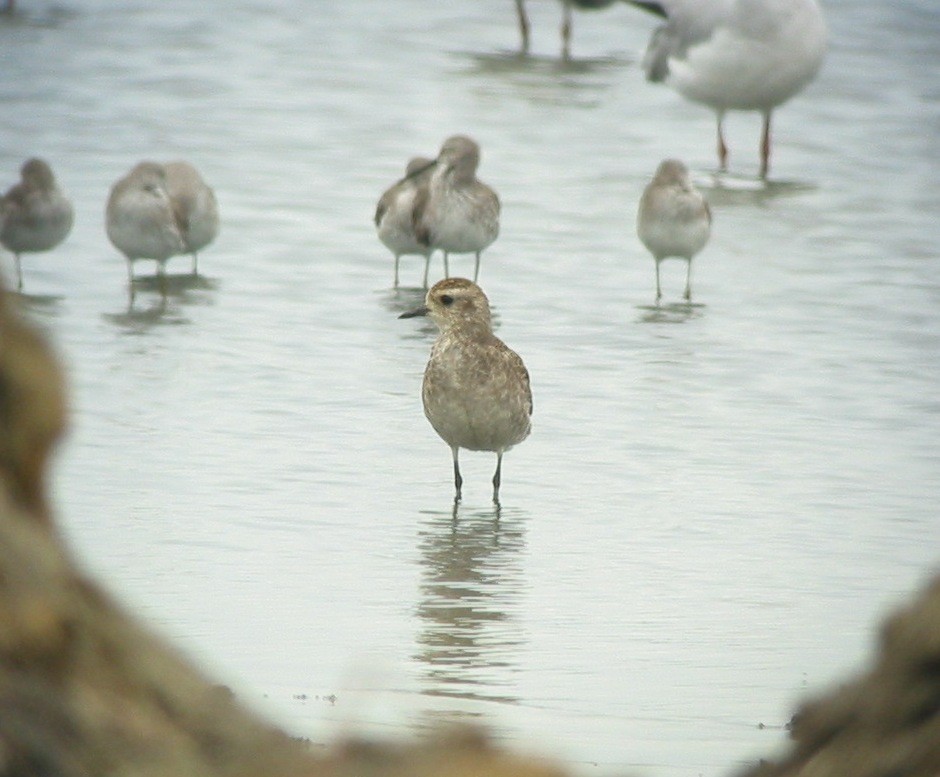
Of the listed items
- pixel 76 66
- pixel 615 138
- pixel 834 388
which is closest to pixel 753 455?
pixel 834 388

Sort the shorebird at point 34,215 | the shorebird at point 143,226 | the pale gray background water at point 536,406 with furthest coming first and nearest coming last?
the shorebird at point 143,226
the shorebird at point 34,215
the pale gray background water at point 536,406

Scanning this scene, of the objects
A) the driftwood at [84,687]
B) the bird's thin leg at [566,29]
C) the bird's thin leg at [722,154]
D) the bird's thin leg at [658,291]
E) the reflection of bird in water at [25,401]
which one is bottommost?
the bird's thin leg at [658,291]

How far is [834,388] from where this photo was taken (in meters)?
10.5

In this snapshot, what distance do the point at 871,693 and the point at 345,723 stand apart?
2.43 ft

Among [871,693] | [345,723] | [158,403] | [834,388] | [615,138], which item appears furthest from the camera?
[615,138]

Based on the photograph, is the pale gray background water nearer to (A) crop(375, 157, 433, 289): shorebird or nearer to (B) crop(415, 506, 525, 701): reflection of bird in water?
(B) crop(415, 506, 525, 701): reflection of bird in water

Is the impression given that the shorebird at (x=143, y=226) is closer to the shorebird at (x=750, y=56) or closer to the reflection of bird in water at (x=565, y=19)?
the shorebird at (x=750, y=56)

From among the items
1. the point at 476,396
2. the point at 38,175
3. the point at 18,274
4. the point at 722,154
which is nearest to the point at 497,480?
the point at 476,396

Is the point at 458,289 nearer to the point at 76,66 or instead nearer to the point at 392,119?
the point at 392,119

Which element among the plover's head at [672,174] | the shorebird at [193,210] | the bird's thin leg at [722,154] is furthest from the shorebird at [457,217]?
the bird's thin leg at [722,154]

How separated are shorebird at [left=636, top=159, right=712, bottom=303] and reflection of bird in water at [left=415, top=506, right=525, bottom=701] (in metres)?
4.89

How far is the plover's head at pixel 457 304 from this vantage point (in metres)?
9.32

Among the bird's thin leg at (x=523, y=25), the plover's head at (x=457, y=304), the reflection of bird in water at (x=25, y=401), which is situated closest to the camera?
the reflection of bird in water at (x=25, y=401)

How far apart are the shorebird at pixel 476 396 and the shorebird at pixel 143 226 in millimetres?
4127
